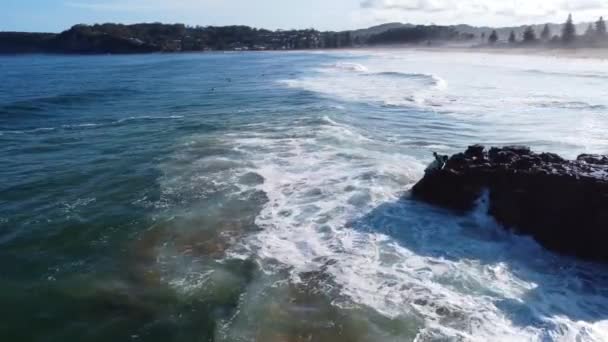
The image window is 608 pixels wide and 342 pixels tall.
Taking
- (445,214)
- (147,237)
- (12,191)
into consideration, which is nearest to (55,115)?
(12,191)

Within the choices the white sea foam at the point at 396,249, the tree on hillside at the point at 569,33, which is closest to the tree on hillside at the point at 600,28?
the tree on hillside at the point at 569,33

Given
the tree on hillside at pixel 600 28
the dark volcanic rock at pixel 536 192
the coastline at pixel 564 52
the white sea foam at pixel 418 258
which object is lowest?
the white sea foam at pixel 418 258

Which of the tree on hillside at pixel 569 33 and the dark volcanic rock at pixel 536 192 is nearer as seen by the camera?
the dark volcanic rock at pixel 536 192

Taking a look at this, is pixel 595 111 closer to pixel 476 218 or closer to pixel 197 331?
pixel 476 218

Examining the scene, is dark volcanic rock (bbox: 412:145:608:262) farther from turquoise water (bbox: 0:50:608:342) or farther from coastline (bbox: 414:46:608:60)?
coastline (bbox: 414:46:608:60)

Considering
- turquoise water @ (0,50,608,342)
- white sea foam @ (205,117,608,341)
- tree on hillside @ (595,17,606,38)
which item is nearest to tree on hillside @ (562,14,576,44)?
tree on hillside @ (595,17,606,38)

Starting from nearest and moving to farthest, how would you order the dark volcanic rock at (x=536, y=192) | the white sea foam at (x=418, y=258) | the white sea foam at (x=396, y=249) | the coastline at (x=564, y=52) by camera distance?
the white sea foam at (x=418, y=258), the white sea foam at (x=396, y=249), the dark volcanic rock at (x=536, y=192), the coastline at (x=564, y=52)

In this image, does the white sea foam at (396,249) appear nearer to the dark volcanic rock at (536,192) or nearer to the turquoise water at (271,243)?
the turquoise water at (271,243)
